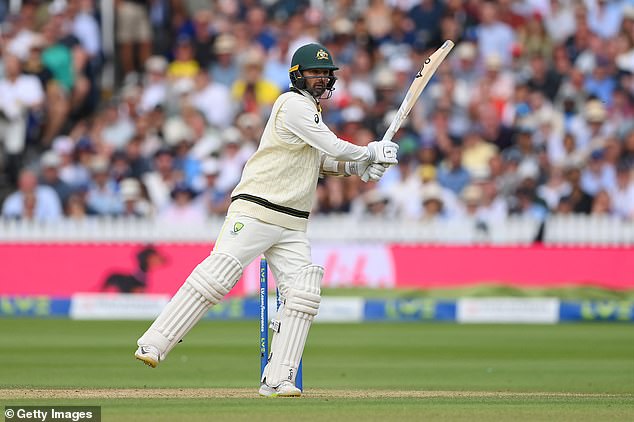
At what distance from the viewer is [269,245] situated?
24.1ft

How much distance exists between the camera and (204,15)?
17438 mm

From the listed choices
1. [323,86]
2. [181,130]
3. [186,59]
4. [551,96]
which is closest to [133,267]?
[181,130]

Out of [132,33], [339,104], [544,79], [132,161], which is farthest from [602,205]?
[132,33]

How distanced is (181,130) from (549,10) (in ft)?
15.1

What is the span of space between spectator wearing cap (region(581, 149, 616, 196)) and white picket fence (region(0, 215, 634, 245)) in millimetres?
678

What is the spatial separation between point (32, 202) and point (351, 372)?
22.8ft

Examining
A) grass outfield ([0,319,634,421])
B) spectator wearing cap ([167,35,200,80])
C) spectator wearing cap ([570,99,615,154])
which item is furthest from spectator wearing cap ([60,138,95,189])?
spectator wearing cap ([570,99,615,154])

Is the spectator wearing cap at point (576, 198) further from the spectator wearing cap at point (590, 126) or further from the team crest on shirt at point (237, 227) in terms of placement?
the team crest on shirt at point (237, 227)

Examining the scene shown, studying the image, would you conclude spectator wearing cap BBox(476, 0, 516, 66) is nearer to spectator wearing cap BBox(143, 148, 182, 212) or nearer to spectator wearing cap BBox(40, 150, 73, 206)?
spectator wearing cap BBox(143, 148, 182, 212)

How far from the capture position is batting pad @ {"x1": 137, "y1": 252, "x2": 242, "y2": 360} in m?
7.19

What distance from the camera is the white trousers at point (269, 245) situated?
7.28 meters

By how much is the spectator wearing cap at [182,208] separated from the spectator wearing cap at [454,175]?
8.42 ft

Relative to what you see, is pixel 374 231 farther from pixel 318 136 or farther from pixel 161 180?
pixel 318 136

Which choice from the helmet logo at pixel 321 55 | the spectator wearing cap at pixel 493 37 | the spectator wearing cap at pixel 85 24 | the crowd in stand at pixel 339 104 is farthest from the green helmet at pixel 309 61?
the spectator wearing cap at pixel 85 24
